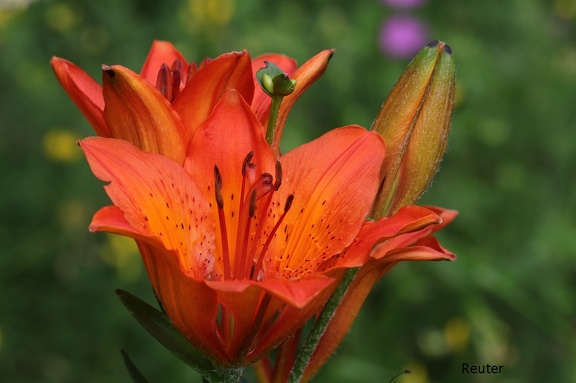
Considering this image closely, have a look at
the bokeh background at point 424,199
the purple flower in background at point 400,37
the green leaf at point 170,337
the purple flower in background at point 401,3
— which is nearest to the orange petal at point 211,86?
Answer: the green leaf at point 170,337

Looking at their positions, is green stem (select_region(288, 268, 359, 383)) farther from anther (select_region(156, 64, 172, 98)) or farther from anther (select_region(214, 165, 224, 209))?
anther (select_region(156, 64, 172, 98))

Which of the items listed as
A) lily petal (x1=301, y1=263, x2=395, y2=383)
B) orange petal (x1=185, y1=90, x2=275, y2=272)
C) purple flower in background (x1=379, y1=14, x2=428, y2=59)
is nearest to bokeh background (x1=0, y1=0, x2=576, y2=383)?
purple flower in background (x1=379, y1=14, x2=428, y2=59)

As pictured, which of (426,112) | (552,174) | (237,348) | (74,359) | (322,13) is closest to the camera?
(237,348)

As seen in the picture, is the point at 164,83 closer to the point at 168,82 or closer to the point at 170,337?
the point at 168,82

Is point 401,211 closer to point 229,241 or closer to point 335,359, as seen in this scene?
point 229,241

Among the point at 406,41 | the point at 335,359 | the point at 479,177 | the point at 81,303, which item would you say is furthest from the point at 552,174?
the point at 81,303

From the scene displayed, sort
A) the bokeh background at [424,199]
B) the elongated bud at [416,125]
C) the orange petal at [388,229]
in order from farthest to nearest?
the bokeh background at [424,199] → the elongated bud at [416,125] → the orange petal at [388,229]

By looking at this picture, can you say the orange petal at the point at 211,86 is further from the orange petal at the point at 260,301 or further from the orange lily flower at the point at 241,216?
the orange petal at the point at 260,301
